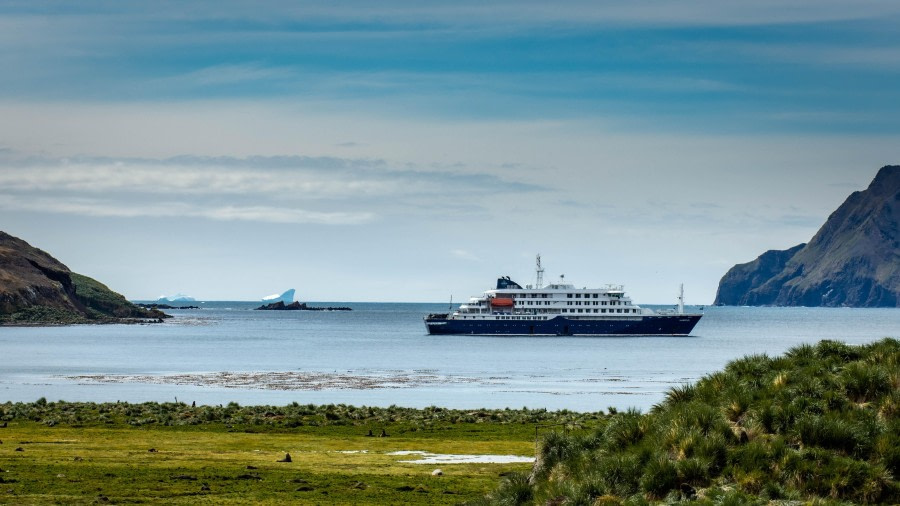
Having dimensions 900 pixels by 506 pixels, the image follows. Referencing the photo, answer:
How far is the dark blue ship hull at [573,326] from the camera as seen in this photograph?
152 metres

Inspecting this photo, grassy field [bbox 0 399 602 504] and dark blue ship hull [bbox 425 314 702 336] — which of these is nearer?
grassy field [bbox 0 399 602 504]

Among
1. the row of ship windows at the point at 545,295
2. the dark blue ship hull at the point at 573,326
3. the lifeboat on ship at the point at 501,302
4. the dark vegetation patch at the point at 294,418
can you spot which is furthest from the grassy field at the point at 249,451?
the row of ship windows at the point at 545,295

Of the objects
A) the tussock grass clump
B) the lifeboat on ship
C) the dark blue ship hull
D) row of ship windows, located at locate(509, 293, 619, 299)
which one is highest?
row of ship windows, located at locate(509, 293, 619, 299)

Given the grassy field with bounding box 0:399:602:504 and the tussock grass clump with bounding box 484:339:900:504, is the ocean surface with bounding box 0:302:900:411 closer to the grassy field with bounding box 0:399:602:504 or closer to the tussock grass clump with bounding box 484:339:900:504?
the grassy field with bounding box 0:399:602:504

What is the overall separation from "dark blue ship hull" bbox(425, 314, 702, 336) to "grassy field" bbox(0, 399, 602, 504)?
112m

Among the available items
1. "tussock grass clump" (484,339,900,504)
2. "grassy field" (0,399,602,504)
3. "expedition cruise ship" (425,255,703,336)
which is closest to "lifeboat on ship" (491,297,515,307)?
"expedition cruise ship" (425,255,703,336)

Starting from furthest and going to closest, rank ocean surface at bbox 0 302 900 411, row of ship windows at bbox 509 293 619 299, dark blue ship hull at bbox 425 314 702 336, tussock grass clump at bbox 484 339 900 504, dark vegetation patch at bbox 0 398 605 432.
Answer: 1. row of ship windows at bbox 509 293 619 299
2. dark blue ship hull at bbox 425 314 702 336
3. ocean surface at bbox 0 302 900 411
4. dark vegetation patch at bbox 0 398 605 432
5. tussock grass clump at bbox 484 339 900 504

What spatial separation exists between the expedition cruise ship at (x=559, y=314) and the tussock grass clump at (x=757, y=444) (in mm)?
135464

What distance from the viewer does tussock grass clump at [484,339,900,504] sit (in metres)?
13.9

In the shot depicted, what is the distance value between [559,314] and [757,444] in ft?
453

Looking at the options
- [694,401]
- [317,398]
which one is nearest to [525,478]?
[694,401]

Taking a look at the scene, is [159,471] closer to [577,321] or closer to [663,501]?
[663,501]

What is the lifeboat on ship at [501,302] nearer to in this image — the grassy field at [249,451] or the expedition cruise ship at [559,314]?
the expedition cruise ship at [559,314]

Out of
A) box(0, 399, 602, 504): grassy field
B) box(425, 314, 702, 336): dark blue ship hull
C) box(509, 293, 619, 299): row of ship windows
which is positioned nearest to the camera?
box(0, 399, 602, 504): grassy field
